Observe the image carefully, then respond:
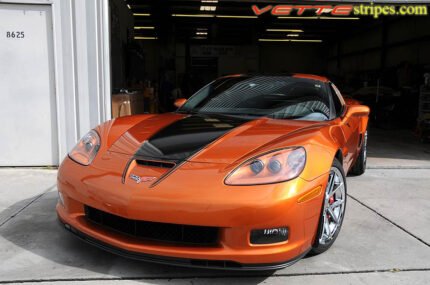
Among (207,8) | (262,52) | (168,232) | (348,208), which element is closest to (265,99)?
(348,208)

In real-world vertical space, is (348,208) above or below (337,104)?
below

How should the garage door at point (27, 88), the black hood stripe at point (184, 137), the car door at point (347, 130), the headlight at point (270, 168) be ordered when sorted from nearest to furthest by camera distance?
the headlight at point (270, 168) < the black hood stripe at point (184, 137) < the car door at point (347, 130) < the garage door at point (27, 88)

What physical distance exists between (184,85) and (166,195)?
14.7 metres

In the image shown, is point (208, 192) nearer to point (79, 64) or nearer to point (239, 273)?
point (239, 273)

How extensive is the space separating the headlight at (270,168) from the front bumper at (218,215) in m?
0.06

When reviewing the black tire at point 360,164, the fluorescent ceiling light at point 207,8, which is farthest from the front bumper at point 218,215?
the fluorescent ceiling light at point 207,8

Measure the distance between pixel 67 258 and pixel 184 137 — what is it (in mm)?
1079

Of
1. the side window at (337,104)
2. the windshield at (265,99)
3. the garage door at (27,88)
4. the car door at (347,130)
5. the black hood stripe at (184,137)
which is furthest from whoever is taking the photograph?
the garage door at (27,88)

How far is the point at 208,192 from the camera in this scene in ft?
7.20

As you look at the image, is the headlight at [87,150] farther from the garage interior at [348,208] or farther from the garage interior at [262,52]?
the garage interior at [262,52]

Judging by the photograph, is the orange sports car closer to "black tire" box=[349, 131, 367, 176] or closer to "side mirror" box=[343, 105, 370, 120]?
"side mirror" box=[343, 105, 370, 120]

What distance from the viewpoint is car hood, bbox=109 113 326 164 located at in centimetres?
250

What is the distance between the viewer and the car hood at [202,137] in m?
2.50

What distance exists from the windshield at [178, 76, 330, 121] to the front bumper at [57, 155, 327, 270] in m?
1.13
